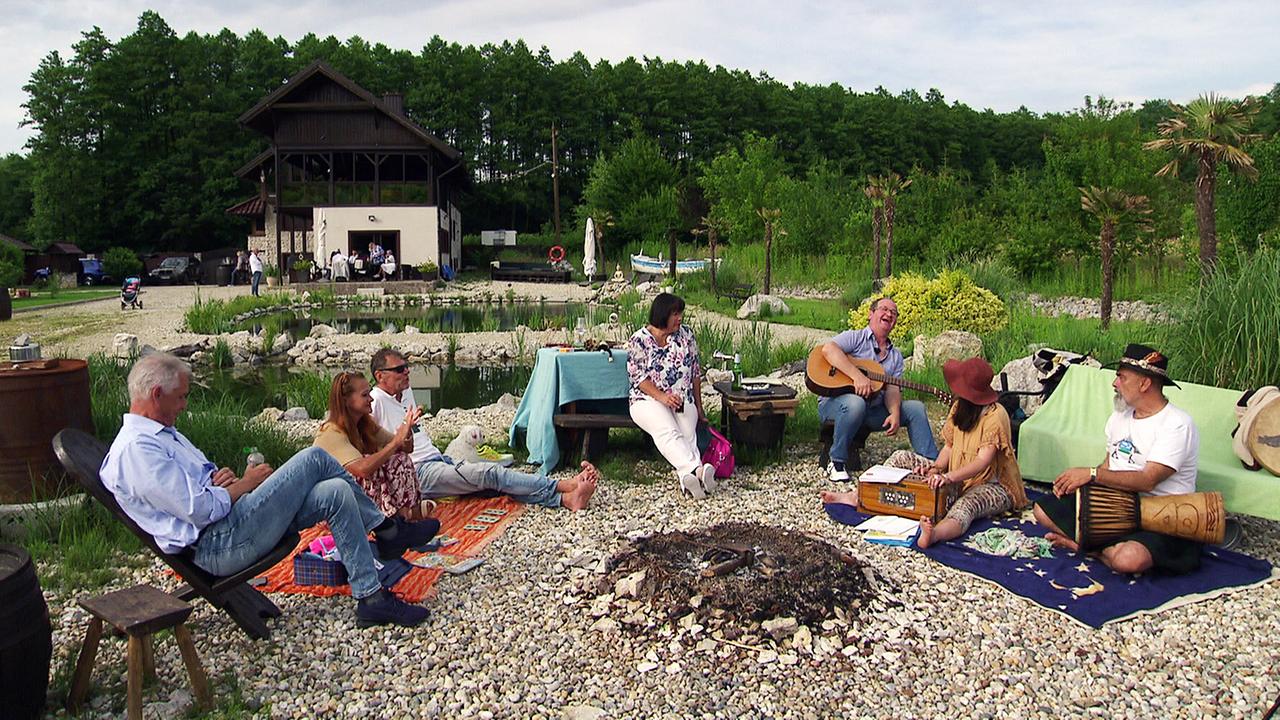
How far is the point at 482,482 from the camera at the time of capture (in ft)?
18.4

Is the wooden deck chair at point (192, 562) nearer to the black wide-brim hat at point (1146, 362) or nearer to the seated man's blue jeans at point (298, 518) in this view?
the seated man's blue jeans at point (298, 518)

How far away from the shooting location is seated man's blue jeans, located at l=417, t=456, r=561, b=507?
18.2ft

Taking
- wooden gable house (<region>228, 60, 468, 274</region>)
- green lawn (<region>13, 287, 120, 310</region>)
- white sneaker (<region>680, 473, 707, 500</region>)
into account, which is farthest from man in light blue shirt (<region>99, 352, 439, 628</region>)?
wooden gable house (<region>228, 60, 468, 274</region>)

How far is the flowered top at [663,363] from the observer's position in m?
6.09

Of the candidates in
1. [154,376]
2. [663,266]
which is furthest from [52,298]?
[154,376]

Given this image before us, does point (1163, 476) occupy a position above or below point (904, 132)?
below

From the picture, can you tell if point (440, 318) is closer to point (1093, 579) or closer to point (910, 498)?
point (910, 498)

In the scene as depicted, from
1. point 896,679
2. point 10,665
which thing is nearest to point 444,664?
point 10,665

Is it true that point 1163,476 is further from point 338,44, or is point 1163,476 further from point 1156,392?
point 338,44

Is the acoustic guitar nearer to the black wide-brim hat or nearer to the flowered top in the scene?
the flowered top

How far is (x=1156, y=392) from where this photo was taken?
4398mm

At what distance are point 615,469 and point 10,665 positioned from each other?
3.89m

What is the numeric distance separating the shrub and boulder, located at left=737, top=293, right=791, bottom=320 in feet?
86.7

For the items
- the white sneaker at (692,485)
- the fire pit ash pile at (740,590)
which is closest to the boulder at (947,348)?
the white sneaker at (692,485)
